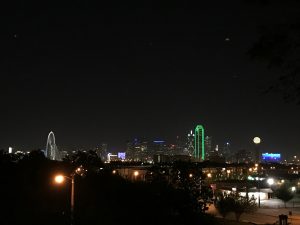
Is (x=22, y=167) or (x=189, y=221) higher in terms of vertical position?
(x=22, y=167)

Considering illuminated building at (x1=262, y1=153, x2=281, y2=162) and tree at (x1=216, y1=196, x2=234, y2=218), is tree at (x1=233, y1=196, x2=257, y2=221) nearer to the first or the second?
tree at (x1=216, y1=196, x2=234, y2=218)

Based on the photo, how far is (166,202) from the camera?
1147 inches

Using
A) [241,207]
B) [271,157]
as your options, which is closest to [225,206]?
[241,207]

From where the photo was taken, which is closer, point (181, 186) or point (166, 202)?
point (166, 202)

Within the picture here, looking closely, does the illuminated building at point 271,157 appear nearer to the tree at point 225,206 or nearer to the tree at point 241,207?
the tree at point 241,207

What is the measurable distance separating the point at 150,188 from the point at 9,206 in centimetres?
1038

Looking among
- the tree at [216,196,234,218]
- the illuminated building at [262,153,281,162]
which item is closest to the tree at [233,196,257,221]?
the tree at [216,196,234,218]

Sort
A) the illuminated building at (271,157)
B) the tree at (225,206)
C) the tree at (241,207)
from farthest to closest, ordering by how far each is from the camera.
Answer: the illuminated building at (271,157), the tree at (225,206), the tree at (241,207)

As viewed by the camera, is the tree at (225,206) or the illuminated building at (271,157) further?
the illuminated building at (271,157)

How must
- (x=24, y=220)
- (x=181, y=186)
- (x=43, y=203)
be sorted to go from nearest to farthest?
(x=24, y=220), (x=43, y=203), (x=181, y=186)

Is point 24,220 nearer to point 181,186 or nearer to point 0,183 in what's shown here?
point 0,183

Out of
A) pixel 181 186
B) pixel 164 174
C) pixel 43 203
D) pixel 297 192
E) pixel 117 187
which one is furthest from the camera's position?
pixel 297 192

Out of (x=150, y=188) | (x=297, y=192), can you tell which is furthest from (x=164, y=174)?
(x=297, y=192)

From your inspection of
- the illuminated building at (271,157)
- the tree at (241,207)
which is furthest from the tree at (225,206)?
the illuminated building at (271,157)
